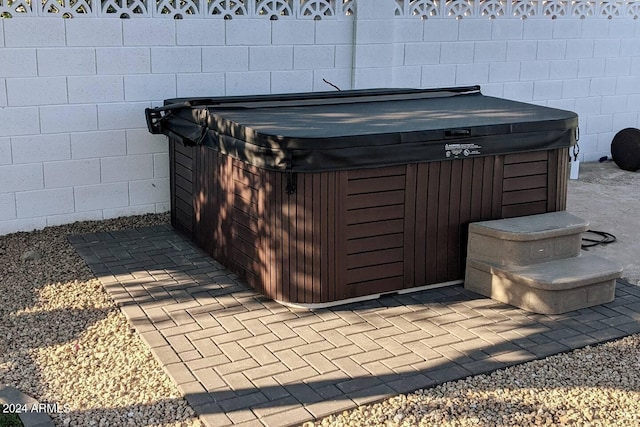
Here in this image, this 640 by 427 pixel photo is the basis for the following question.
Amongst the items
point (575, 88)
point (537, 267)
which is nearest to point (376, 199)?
point (537, 267)

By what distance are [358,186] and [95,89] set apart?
8.55ft

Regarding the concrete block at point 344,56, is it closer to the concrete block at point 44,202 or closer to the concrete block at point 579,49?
the concrete block at point 44,202

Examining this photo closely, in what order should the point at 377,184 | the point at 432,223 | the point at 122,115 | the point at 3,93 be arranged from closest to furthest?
the point at 377,184, the point at 432,223, the point at 3,93, the point at 122,115

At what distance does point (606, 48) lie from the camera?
9.13 metres

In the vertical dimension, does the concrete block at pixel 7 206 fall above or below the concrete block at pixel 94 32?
below

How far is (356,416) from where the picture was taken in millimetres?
3551

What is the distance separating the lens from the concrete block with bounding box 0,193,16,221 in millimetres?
6066

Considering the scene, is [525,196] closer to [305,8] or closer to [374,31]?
[374,31]

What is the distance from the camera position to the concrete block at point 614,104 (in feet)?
30.4

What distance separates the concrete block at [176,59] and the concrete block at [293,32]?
713 mm

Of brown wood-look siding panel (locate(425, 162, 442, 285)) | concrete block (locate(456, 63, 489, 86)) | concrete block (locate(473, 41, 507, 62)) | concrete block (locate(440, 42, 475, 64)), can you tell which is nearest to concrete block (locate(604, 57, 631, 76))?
concrete block (locate(473, 41, 507, 62))

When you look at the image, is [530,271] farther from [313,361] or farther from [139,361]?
[139,361]

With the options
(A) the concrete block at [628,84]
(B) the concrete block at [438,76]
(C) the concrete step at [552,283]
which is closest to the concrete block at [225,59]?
(B) the concrete block at [438,76]

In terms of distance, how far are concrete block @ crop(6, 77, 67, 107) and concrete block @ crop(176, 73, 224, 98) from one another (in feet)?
3.07
